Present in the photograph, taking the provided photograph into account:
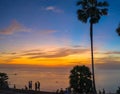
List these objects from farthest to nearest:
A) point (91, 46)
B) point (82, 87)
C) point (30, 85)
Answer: point (82, 87)
point (91, 46)
point (30, 85)

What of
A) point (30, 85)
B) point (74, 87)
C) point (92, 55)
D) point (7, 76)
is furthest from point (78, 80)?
point (7, 76)

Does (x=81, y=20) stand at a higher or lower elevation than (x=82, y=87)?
higher

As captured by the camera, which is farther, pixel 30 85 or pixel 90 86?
pixel 90 86

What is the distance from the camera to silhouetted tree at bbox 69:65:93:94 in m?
66.6

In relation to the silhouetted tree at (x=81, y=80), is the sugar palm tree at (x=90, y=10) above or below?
above

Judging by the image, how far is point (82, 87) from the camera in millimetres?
66688

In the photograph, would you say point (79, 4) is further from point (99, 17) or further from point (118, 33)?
point (118, 33)

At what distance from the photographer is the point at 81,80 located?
67.8 m

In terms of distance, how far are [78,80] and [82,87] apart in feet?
6.35

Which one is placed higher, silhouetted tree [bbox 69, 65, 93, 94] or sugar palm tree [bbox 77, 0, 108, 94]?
sugar palm tree [bbox 77, 0, 108, 94]

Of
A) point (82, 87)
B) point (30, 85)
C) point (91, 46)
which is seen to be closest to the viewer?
point (30, 85)

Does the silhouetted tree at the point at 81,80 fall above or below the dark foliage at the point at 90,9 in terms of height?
below

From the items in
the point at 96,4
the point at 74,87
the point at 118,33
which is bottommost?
the point at 74,87

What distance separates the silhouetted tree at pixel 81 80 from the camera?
219ft
